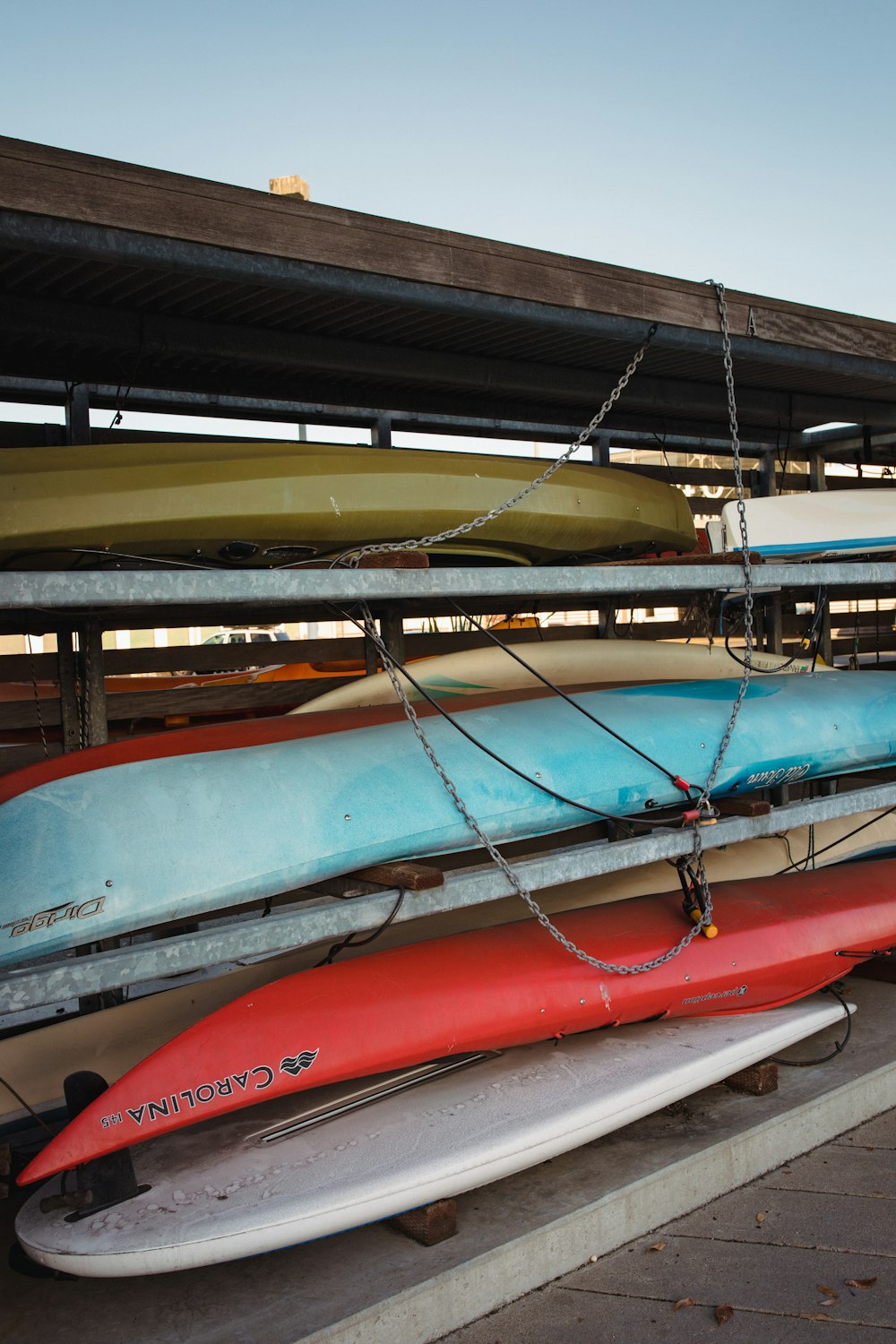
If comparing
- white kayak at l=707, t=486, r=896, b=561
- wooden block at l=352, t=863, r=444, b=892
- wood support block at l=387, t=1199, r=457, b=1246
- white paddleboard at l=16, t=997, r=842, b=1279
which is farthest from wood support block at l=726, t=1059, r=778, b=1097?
white kayak at l=707, t=486, r=896, b=561

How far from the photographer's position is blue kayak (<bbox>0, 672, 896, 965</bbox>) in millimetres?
2002

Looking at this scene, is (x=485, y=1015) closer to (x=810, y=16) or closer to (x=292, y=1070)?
(x=292, y=1070)

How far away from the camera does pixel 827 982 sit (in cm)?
Answer: 320

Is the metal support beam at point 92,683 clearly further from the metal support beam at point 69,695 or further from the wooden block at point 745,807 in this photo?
the wooden block at point 745,807

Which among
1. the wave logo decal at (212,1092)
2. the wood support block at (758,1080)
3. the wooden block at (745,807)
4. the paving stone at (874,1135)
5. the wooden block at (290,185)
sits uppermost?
the wooden block at (290,185)

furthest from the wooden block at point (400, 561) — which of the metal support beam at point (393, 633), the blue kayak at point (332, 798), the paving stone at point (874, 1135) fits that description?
the paving stone at point (874, 1135)

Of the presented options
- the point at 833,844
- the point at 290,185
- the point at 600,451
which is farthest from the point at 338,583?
the point at 600,451

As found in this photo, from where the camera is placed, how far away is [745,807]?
2807 mm

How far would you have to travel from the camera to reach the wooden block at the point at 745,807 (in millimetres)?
2771

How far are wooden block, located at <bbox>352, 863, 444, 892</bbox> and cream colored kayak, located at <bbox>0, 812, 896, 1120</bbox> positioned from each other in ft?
2.96

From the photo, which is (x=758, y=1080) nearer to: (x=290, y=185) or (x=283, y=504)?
(x=283, y=504)

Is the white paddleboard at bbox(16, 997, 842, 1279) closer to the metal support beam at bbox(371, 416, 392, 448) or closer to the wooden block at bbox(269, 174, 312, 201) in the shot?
the metal support beam at bbox(371, 416, 392, 448)

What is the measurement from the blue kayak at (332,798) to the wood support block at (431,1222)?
0.71 meters

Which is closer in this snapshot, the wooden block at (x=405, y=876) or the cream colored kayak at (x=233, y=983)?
the wooden block at (x=405, y=876)
